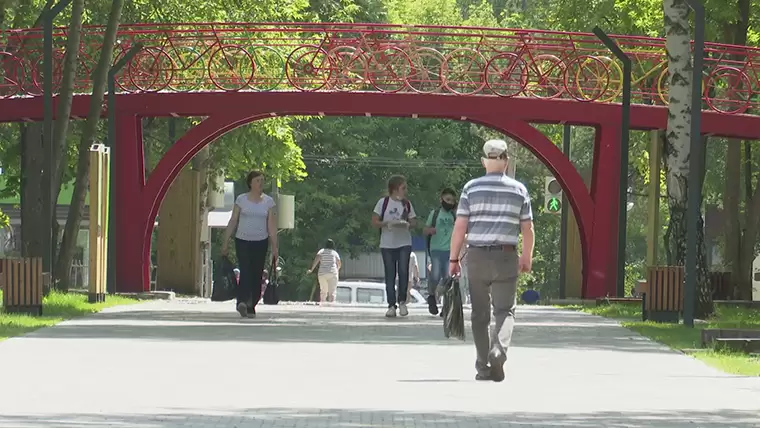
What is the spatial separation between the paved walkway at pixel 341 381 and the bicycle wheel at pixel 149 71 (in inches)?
554

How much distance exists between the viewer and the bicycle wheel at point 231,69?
34344mm

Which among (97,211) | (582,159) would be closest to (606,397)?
(97,211)

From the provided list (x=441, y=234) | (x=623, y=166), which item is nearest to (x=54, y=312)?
(x=441, y=234)

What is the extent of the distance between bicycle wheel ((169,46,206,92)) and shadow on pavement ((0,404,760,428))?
73.7 ft

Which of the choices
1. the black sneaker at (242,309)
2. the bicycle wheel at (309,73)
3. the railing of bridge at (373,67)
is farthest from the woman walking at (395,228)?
the bicycle wheel at (309,73)

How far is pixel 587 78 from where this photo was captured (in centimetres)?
3481

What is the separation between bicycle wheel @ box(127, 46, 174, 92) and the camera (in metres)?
34.7

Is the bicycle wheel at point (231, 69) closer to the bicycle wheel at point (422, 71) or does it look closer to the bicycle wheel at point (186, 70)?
the bicycle wheel at point (186, 70)

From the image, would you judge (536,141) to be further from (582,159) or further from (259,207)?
(582,159)

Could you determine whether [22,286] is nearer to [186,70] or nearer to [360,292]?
[186,70]

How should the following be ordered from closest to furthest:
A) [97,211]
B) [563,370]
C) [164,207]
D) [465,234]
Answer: [465,234] < [563,370] < [97,211] < [164,207]

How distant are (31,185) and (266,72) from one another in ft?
16.1

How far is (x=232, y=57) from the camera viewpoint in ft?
116

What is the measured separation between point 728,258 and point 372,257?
1980 inches
